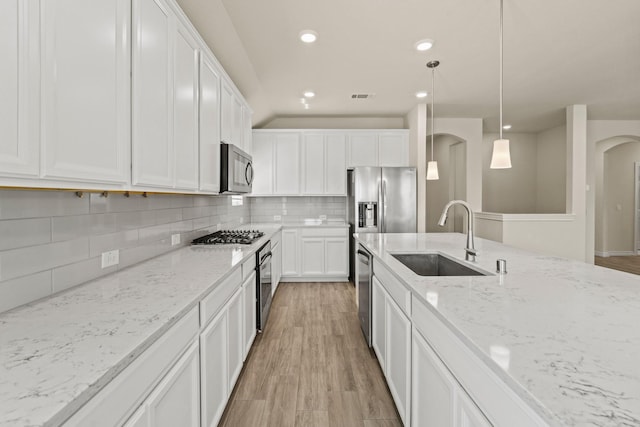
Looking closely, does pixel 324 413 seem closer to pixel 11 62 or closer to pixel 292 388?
pixel 292 388

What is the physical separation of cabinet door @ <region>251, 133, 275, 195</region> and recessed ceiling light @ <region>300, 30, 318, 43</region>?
2337 millimetres

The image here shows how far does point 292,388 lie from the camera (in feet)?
7.12

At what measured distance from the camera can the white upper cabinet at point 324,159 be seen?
511 centimetres

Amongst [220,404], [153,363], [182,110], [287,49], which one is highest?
[287,49]

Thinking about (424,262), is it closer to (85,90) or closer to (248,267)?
(248,267)

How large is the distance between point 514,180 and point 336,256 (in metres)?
5.27

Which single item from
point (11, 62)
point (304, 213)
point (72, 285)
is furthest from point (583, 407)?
point (304, 213)

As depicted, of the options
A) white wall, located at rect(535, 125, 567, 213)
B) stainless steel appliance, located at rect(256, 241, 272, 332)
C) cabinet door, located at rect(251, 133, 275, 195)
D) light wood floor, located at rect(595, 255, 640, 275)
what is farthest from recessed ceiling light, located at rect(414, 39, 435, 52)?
light wood floor, located at rect(595, 255, 640, 275)

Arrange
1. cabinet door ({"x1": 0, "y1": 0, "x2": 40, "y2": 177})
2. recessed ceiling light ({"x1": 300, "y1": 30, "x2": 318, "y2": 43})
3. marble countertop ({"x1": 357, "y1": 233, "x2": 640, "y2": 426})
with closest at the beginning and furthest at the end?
marble countertop ({"x1": 357, "y1": 233, "x2": 640, "y2": 426}) < cabinet door ({"x1": 0, "y1": 0, "x2": 40, "y2": 177}) < recessed ceiling light ({"x1": 300, "y1": 30, "x2": 318, "y2": 43})

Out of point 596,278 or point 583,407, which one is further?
point 596,278

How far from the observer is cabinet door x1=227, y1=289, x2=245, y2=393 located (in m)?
1.91

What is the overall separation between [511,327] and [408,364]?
2.36 ft

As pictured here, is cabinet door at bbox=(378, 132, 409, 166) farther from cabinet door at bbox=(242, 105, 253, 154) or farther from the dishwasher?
the dishwasher

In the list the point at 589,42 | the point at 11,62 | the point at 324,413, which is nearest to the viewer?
the point at 11,62
